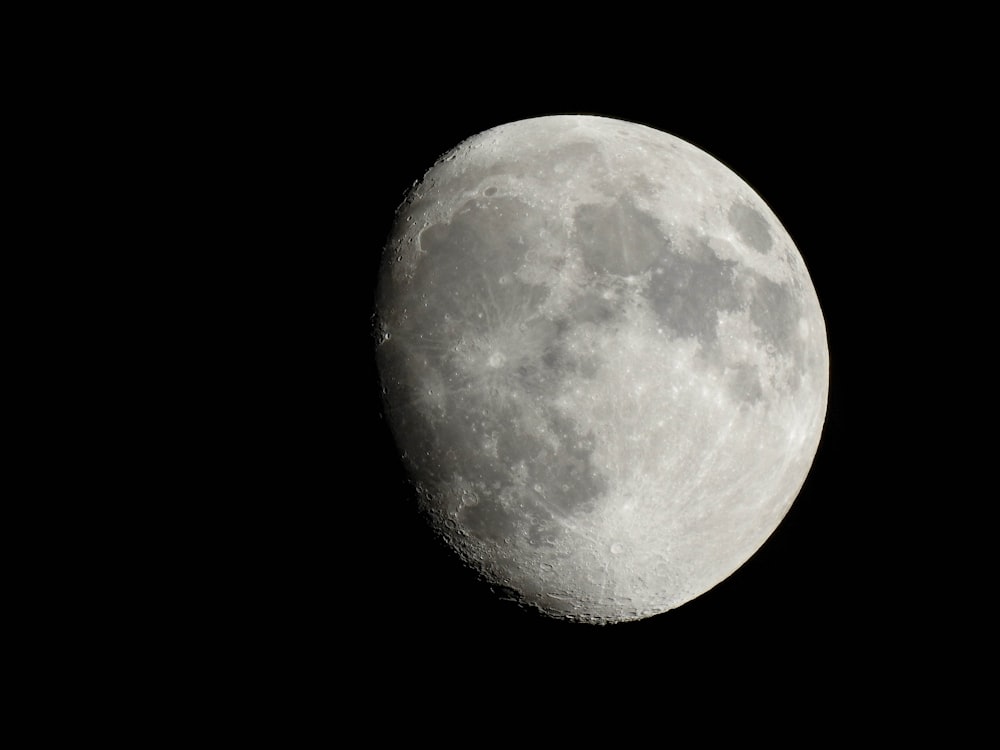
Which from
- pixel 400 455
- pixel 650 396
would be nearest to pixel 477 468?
pixel 400 455

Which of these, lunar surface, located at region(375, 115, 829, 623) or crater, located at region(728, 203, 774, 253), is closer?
lunar surface, located at region(375, 115, 829, 623)

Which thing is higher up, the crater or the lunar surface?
the crater

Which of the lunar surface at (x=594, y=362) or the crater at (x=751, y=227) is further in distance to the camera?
the crater at (x=751, y=227)

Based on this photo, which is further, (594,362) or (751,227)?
(751,227)

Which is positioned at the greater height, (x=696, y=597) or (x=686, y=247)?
(x=686, y=247)

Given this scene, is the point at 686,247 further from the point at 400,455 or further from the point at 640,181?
the point at 400,455

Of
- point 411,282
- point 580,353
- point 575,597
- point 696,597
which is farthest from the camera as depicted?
point 696,597

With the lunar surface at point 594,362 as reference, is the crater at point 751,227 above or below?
above

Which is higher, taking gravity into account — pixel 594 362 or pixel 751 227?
pixel 751 227
